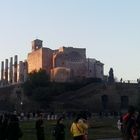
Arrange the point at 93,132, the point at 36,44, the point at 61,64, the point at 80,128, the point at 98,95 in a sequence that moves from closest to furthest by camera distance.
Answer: the point at 80,128 < the point at 93,132 < the point at 98,95 < the point at 61,64 < the point at 36,44

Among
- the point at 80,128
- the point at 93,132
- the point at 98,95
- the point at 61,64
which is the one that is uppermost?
the point at 61,64

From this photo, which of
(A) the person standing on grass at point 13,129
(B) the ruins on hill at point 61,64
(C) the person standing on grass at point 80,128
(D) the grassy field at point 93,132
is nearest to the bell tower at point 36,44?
(B) the ruins on hill at point 61,64

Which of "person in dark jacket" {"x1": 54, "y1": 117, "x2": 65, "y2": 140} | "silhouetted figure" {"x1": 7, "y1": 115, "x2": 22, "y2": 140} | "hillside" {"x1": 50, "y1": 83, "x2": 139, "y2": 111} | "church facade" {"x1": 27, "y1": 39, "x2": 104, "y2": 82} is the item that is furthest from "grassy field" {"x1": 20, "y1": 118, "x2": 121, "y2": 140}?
"church facade" {"x1": 27, "y1": 39, "x2": 104, "y2": 82}

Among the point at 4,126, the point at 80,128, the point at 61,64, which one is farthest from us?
the point at 61,64

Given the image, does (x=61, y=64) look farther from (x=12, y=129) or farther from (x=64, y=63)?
(x=12, y=129)

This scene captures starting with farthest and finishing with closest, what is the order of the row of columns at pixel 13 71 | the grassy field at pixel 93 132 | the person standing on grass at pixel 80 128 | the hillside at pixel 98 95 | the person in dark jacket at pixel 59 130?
the row of columns at pixel 13 71 < the hillside at pixel 98 95 < the grassy field at pixel 93 132 < the person in dark jacket at pixel 59 130 < the person standing on grass at pixel 80 128

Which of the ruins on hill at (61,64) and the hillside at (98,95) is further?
the ruins on hill at (61,64)

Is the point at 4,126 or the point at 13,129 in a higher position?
the point at 4,126

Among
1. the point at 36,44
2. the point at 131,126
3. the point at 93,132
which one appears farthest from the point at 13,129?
the point at 36,44

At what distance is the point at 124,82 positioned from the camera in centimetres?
8675

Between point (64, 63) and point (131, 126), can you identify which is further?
point (64, 63)

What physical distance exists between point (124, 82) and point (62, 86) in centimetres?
1054

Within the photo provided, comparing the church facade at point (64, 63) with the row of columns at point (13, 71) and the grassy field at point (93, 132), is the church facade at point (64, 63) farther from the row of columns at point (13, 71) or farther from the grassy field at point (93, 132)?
the grassy field at point (93, 132)

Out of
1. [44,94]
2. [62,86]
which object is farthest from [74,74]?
[44,94]
